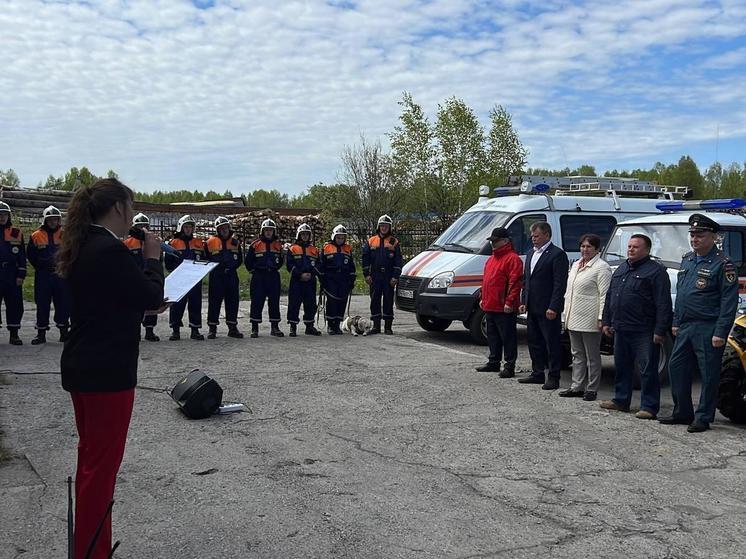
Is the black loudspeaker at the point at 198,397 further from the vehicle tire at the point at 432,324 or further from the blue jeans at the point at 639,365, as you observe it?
the vehicle tire at the point at 432,324

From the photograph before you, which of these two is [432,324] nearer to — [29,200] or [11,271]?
[11,271]

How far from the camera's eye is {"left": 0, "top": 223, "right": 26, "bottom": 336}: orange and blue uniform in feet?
37.3

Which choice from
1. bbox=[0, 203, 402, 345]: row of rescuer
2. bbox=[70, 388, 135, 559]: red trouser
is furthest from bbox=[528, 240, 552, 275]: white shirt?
bbox=[70, 388, 135, 559]: red trouser

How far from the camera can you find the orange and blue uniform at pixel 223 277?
12625 millimetres

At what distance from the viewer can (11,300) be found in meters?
11.4

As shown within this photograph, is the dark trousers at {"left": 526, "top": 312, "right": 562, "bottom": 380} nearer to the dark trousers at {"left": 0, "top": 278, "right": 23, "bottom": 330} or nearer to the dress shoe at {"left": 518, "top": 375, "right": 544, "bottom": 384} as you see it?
the dress shoe at {"left": 518, "top": 375, "right": 544, "bottom": 384}

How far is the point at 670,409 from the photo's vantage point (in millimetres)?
8328

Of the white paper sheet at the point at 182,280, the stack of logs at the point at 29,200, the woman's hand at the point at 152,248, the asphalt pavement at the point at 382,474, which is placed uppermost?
the stack of logs at the point at 29,200

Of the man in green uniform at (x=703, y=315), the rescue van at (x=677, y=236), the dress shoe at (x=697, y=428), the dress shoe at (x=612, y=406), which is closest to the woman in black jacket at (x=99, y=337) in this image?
the man in green uniform at (x=703, y=315)

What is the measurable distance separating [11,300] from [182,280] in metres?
7.20

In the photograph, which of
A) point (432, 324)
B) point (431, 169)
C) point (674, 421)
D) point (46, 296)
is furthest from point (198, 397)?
point (431, 169)

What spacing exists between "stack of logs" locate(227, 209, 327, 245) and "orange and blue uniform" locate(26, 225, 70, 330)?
1652 cm

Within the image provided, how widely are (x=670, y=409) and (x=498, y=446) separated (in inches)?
107

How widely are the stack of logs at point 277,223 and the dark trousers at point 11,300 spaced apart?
16829 millimetres
